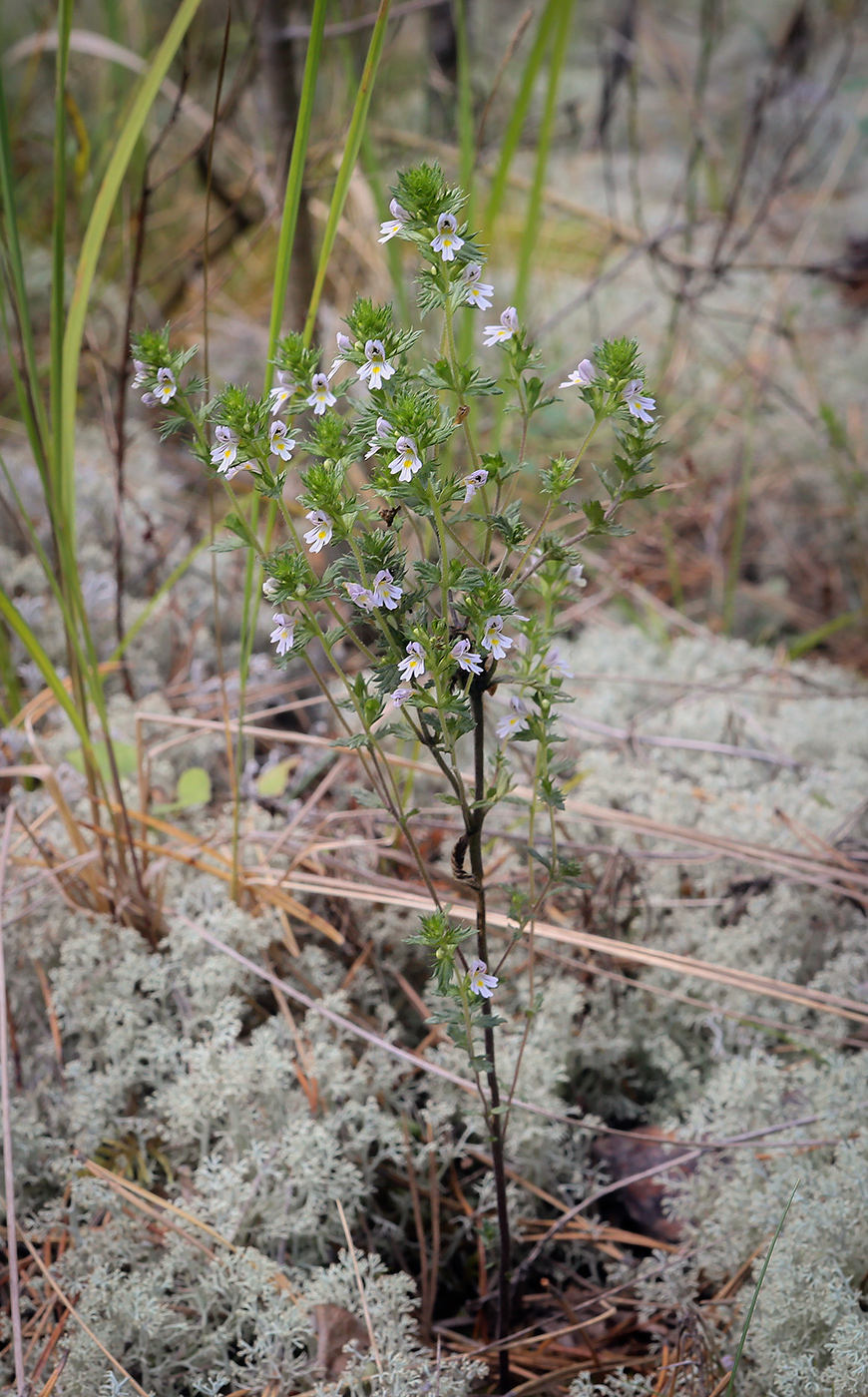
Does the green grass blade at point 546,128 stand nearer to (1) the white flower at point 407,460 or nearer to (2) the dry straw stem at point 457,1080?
(1) the white flower at point 407,460

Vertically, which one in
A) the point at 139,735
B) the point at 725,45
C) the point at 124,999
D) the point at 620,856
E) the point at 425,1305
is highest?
the point at 725,45

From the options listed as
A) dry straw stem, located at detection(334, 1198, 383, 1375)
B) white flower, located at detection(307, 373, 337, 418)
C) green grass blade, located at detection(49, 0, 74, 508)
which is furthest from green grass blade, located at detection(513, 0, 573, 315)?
dry straw stem, located at detection(334, 1198, 383, 1375)

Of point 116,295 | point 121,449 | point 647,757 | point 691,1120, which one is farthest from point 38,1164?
point 116,295

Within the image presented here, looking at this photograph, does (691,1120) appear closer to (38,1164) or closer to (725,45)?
(38,1164)

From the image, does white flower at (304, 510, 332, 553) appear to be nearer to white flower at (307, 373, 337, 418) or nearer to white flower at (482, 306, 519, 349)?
white flower at (307, 373, 337, 418)

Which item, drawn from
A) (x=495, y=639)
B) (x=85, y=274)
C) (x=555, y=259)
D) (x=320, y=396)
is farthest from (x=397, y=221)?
(x=555, y=259)

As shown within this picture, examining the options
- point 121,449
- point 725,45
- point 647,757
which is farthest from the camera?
point 725,45
